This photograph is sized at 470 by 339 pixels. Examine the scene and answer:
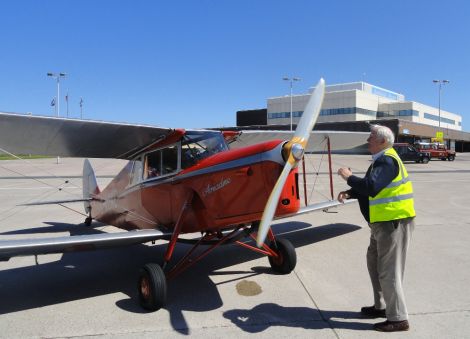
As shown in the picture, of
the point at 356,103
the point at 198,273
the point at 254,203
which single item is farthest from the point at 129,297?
the point at 356,103

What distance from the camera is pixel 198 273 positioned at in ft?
20.0

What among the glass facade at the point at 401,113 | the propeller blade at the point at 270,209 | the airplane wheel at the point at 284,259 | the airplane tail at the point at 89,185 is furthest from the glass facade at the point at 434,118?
the propeller blade at the point at 270,209

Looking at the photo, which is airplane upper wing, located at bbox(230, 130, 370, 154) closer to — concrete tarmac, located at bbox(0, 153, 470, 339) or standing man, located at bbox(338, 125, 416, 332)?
concrete tarmac, located at bbox(0, 153, 470, 339)

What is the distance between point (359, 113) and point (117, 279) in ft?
248

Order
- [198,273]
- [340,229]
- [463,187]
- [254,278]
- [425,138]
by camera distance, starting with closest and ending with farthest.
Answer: [254,278]
[198,273]
[340,229]
[463,187]
[425,138]

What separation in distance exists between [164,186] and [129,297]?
163 centimetres

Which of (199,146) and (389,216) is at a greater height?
(199,146)

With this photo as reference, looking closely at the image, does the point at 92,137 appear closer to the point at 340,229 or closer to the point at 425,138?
the point at 340,229

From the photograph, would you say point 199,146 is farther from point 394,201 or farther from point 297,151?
point 394,201

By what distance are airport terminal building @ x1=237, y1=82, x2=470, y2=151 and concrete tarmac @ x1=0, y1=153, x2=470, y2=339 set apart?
5786 centimetres

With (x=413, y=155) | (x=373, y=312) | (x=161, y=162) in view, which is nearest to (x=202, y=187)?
(x=161, y=162)

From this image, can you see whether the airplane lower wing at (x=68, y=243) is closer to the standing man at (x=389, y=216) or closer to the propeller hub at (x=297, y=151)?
the propeller hub at (x=297, y=151)

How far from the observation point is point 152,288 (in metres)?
4.62

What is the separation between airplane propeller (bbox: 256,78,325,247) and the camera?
3.55 metres
